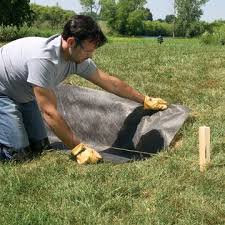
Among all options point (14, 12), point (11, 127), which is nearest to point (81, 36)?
point (11, 127)

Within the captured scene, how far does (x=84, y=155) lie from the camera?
4.16 m

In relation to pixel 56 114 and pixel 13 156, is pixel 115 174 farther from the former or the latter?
pixel 13 156

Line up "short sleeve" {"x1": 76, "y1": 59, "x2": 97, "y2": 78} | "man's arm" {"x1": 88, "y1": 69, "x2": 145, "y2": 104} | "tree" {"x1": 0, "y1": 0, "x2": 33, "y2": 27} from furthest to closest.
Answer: "tree" {"x1": 0, "y1": 0, "x2": 33, "y2": 27} < "man's arm" {"x1": 88, "y1": 69, "x2": 145, "y2": 104} < "short sleeve" {"x1": 76, "y1": 59, "x2": 97, "y2": 78}

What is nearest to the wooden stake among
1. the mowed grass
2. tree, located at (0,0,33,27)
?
the mowed grass

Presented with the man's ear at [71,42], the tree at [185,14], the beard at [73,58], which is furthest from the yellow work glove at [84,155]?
the tree at [185,14]

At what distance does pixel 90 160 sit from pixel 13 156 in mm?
726

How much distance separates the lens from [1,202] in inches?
133

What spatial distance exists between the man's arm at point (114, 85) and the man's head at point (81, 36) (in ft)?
2.15

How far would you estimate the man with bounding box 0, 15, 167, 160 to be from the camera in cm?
405

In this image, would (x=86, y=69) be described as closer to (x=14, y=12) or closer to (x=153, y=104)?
(x=153, y=104)

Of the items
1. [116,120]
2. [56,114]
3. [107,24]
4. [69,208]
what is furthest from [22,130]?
[107,24]

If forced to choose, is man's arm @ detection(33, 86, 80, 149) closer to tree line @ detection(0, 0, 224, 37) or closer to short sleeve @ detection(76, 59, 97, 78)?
short sleeve @ detection(76, 59, 97, 78)

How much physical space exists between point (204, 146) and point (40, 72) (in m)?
1.39

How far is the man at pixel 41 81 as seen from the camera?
4.05 m
